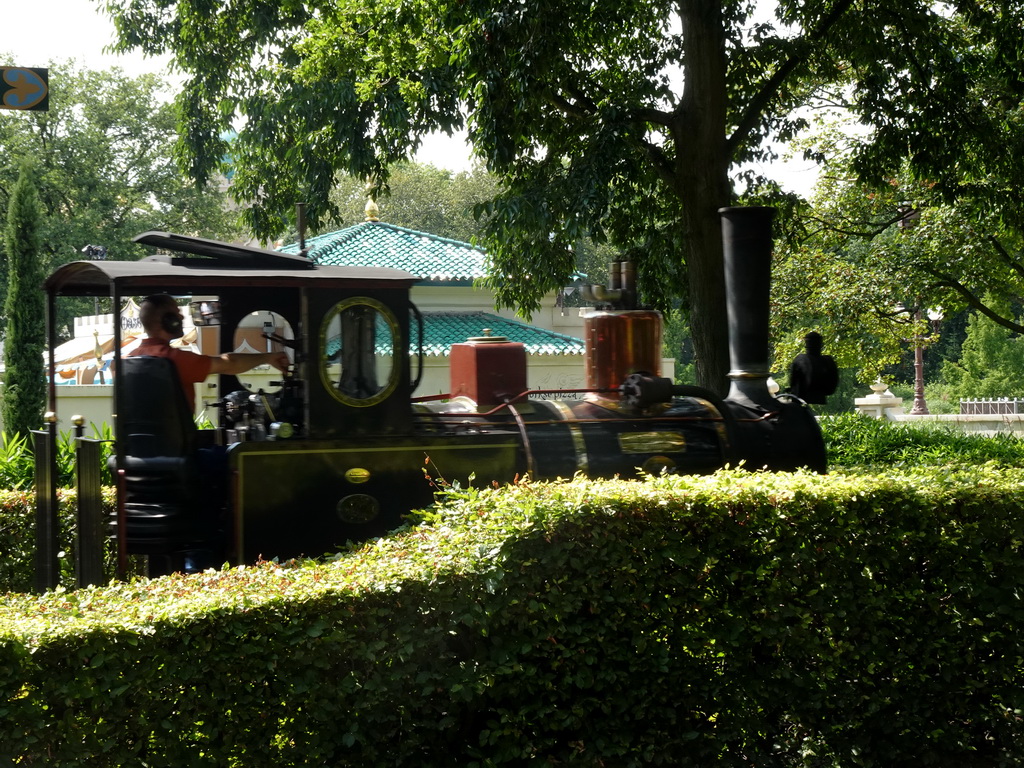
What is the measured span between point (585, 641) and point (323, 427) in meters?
1.99

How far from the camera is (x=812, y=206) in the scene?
2131 centimetres

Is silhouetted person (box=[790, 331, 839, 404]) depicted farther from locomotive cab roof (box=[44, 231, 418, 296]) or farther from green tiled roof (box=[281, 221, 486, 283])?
green tiled roof (box=[281, 221, 486, 283])

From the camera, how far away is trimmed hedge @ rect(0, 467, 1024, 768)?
376 cm

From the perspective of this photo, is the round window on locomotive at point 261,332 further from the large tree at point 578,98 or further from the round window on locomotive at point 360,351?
the large tree at point 578,98

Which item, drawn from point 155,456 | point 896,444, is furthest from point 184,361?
point 896,444

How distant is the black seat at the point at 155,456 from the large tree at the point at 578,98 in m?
5.34

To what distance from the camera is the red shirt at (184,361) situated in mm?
5695

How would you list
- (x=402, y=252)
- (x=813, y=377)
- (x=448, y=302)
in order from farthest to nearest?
(x=402, y=252), (x=448, y=302), (x=813, y=377)

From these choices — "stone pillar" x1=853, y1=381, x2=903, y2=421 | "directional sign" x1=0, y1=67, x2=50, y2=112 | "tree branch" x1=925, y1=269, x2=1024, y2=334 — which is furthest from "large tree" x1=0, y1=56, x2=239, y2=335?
"directional sign" x1=0, y1=67, x2=50, y2=112

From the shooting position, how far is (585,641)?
4.36 m

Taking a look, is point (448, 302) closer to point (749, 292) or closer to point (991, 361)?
point (749, 292)

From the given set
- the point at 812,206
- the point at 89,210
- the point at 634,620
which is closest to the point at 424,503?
the point at 634,620

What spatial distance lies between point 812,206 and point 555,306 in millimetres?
6683

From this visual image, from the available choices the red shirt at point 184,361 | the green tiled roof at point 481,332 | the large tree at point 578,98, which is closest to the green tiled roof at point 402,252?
the green tiled roof at point 481,332
